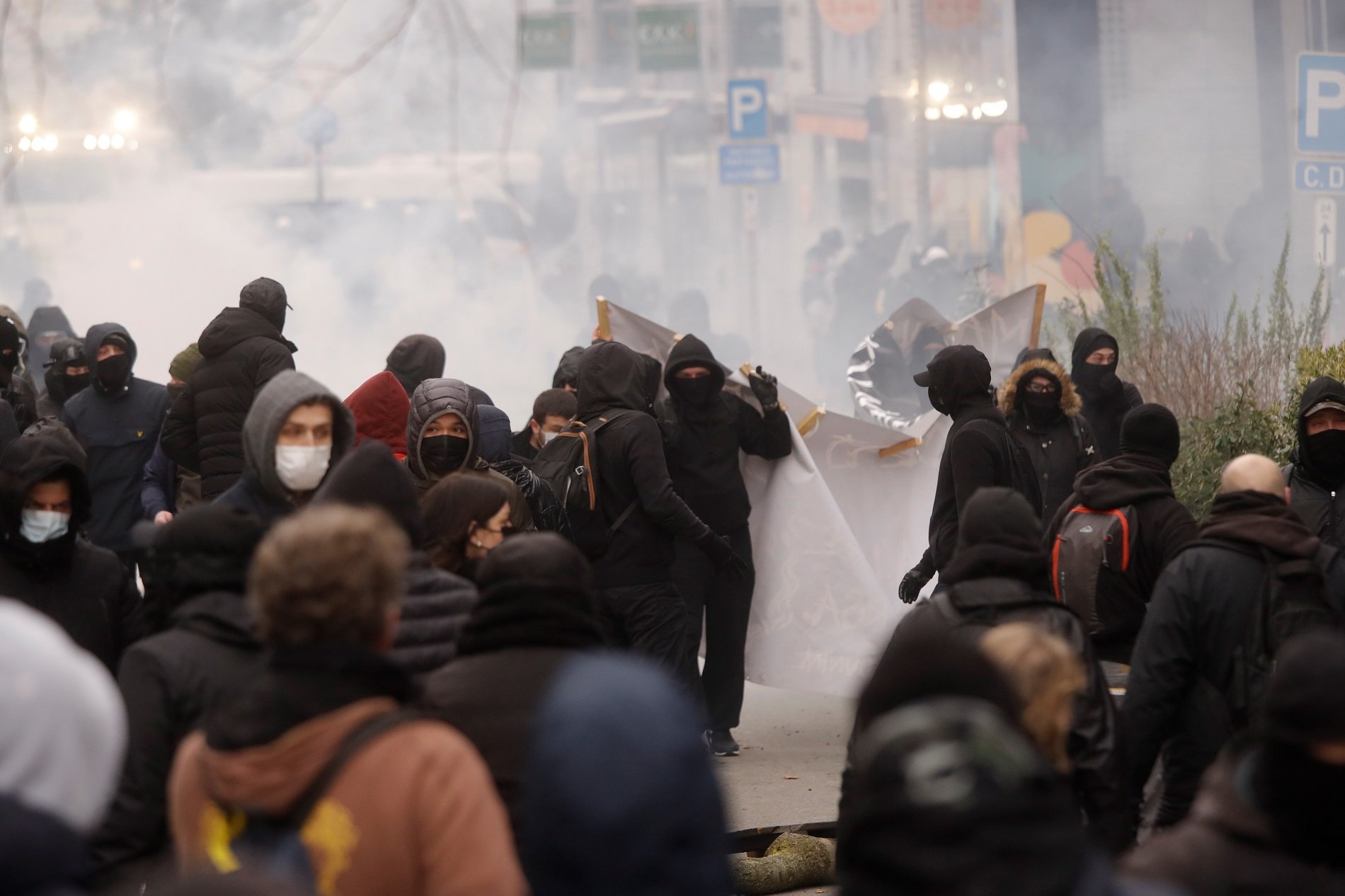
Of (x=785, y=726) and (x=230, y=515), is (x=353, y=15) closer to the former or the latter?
(x=785, y=726)

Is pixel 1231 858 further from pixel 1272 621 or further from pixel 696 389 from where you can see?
pixel 696 389

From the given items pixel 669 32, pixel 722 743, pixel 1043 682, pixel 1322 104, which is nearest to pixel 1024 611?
pixel 1043 682

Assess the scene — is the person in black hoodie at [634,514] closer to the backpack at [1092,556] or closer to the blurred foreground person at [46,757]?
the backpack at [1092,556]

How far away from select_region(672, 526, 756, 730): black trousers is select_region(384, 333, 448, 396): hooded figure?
1298 millimetres

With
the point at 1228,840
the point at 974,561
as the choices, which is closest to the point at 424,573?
the point at 974,561

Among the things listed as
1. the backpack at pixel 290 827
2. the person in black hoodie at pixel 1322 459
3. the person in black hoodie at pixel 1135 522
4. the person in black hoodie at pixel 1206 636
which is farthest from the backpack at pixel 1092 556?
the backpack at pixel 290 827

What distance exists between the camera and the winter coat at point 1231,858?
200 centimetres

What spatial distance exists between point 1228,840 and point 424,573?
161 cm

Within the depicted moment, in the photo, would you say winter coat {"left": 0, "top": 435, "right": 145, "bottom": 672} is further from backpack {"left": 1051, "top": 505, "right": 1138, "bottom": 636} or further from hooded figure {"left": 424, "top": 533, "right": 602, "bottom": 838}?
backpack {"left": 1051, "top": 505, "right": 1138, "bottom": 636}

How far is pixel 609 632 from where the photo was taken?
19.9 feet

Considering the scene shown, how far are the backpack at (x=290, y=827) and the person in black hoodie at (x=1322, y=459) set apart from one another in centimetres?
379

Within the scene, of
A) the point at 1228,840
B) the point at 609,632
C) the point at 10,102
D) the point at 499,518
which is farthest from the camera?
the point at 10,102

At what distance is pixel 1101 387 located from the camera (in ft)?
23.0

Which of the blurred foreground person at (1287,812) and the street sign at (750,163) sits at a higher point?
the street sign at (750,163)
